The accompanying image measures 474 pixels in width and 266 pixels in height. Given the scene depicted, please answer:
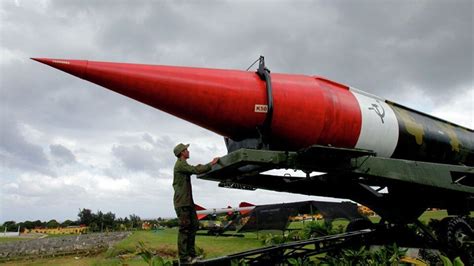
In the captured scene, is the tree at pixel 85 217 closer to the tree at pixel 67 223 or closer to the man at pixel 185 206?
the tree at pixel 67 223

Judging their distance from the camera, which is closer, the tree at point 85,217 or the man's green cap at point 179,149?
the man's green cap at point 179,149

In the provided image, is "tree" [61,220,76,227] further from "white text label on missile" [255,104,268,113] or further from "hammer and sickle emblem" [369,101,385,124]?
"white text label on missile" [255,104,268,113]

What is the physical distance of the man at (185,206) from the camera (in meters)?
3.91

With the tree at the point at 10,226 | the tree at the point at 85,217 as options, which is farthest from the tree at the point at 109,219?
the tree at the point at 10,226

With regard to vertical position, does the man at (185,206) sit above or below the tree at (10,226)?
below

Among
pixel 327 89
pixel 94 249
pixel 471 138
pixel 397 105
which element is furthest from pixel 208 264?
pixel 94 249

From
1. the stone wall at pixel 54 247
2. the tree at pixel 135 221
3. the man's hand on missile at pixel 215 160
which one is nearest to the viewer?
the man's hand on missile at pixel 215 160

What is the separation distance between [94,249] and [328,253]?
776cm

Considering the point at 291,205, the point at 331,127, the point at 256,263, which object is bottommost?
the point at 256,263

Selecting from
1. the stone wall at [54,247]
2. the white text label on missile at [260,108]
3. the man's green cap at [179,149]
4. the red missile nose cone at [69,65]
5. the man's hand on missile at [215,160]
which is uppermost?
the red missile nose cone at [69,65]

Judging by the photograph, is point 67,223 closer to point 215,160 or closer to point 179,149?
point 179,149

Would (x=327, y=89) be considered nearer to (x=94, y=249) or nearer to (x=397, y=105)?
(x=397, y=105)

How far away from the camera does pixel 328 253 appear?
18.4 ft

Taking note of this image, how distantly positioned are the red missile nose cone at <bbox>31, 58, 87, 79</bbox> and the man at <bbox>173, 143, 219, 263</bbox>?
1.36 m
